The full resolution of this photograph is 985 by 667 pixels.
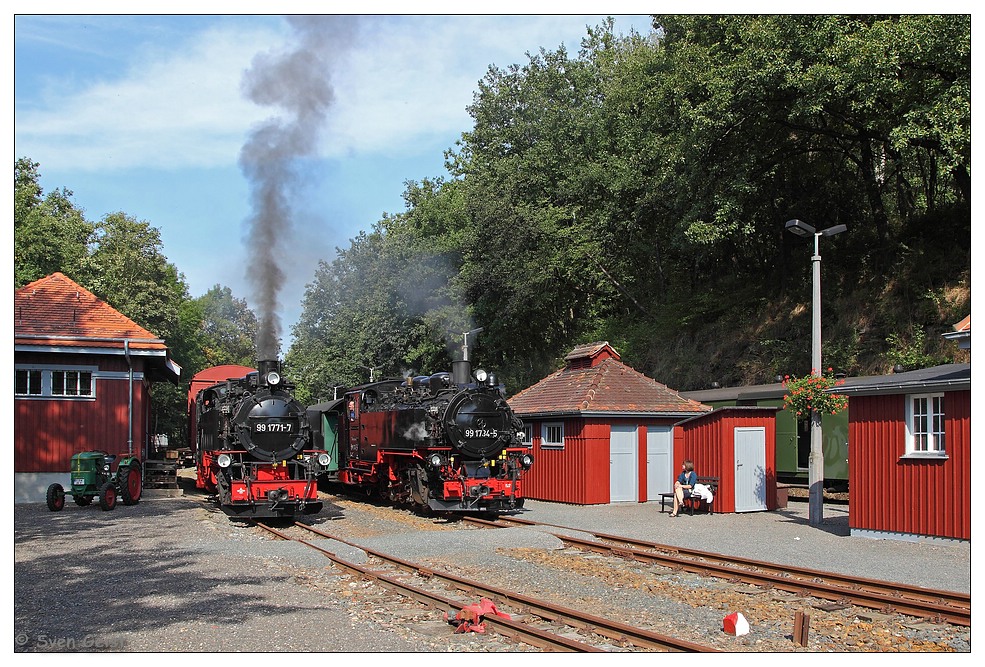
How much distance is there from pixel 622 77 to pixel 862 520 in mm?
26813

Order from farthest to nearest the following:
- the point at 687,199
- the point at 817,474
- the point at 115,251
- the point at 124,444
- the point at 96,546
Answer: the point at 115,251 < the point at 687,199 < the point at 124,444 < the point at 817,474 < the point at 96,546

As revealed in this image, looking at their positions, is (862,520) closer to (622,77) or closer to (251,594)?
(251,594)

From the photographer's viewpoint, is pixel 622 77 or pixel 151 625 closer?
pixel 151 625

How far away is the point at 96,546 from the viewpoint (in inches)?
557

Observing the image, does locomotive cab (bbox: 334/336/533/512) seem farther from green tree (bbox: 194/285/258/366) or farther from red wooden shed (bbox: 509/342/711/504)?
green tree (bbox: 194/285/258/366)

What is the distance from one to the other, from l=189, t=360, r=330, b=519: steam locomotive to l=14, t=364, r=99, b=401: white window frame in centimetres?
683

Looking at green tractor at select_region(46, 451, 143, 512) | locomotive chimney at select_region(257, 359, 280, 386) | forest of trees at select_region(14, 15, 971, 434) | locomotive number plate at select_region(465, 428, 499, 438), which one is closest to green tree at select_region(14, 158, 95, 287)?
forest of trees at select_region(14, 15, 971, 434)

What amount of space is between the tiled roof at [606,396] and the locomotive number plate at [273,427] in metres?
Result: 6.80

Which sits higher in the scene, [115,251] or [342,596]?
[115,251]

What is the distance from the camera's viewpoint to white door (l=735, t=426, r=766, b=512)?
19.5 meters

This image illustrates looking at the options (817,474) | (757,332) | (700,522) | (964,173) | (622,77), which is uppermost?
(622,77)

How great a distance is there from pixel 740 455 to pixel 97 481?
14654 mm

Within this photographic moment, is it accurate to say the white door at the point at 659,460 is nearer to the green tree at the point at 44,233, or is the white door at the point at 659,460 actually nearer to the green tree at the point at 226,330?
the green tree at the point at 44,233
